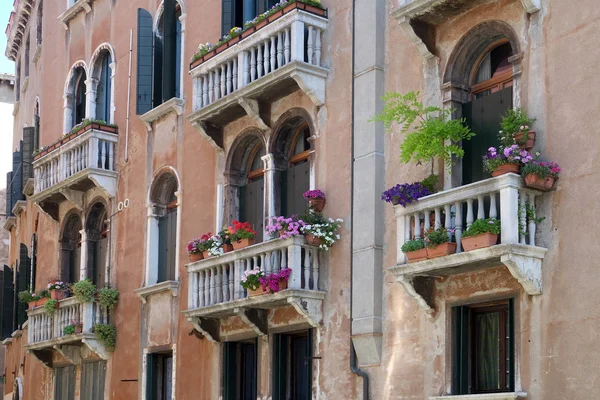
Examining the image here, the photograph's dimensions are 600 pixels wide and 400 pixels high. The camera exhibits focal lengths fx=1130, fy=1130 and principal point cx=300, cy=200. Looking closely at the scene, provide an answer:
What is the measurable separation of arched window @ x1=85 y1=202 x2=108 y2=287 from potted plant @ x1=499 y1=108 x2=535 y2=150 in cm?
1162

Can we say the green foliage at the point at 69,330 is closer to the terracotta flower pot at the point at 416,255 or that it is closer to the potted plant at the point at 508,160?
the terracotta flower pot at the point at 416,255

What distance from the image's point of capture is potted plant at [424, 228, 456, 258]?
12414mm

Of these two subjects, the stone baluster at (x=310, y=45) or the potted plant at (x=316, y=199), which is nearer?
the potted plant at (x=316, y=199)

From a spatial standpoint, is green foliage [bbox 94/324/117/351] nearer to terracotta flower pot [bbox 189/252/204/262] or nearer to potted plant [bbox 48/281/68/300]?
potted plant [bbox 48/281/68/300]

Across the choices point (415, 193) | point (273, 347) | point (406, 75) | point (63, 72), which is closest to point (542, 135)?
point (415, 193)

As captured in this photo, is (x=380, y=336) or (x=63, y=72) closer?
(x=380, y=336)

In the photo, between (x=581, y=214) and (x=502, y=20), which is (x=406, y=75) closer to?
(x=502, y=20)

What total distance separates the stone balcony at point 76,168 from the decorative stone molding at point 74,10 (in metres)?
3.09

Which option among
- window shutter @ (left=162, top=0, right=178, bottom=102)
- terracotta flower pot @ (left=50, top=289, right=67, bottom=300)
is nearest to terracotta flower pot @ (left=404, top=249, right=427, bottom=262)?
window shutter @ (left=162, top=0, right=178, bottom=102)

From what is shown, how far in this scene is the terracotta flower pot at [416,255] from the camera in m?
12.7

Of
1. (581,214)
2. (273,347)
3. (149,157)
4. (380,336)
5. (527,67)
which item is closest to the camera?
(581,214)

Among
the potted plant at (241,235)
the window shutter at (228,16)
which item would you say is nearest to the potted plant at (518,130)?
the potted plant at (241,235)

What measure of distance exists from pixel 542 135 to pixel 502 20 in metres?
1.54

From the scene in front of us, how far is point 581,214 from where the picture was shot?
38.3 ft
